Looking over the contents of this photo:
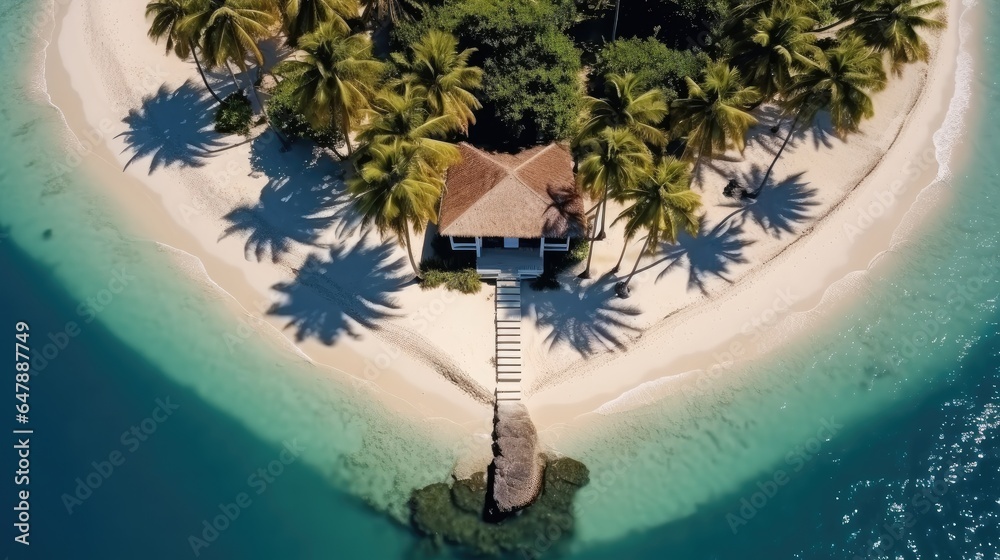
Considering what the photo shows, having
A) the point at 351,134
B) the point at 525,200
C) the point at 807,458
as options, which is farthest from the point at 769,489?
the point at 351,134

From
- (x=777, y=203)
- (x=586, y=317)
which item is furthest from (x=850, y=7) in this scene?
(x=586, y=317)

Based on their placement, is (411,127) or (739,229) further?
(739,229)

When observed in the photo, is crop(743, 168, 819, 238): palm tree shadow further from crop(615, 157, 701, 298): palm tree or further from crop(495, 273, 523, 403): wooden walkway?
crop(495, 273, 523, 403): wooden walkway

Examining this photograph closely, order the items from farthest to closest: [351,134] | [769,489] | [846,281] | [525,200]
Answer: [351,134], [846,281], [525,200], [769,489]

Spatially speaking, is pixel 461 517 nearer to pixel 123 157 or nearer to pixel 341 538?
pixel 341 538

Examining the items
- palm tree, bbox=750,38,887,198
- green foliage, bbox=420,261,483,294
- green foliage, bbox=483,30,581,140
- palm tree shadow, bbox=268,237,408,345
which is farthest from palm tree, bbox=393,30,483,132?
palm tree, bbox=750,38,887,198

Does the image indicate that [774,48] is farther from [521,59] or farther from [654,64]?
[521,59]

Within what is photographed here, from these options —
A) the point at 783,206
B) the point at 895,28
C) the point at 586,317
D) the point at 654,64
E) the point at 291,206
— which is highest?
the point at 895,28

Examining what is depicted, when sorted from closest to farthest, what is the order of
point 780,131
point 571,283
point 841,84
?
point 841,84 < point 571,283 < point 780,131
